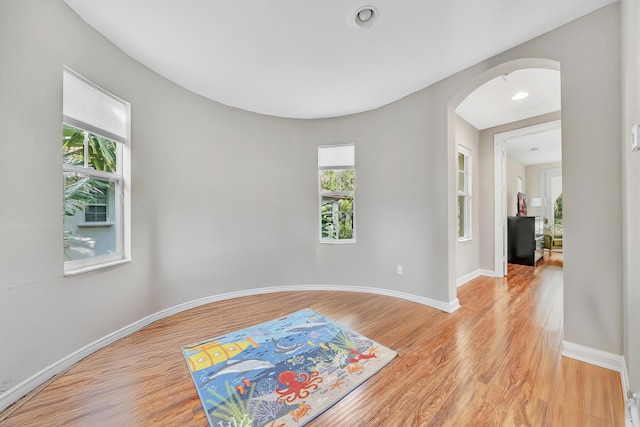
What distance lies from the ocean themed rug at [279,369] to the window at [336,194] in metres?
1.56

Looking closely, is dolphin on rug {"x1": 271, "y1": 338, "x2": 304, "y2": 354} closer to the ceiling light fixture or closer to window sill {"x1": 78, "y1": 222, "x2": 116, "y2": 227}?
window sill {"x1": 78, "y1": 222, "x2": 116, "y2": 227}

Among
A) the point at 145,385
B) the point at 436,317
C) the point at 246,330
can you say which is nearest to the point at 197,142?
the point at 246,330

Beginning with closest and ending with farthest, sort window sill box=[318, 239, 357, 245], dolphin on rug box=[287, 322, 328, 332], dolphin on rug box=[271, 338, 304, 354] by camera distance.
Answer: dolphin on rug box=[271, 338, 304, 354]
dolphin on rug box=[287, 322, 328, 332]
window sill box=[318, 239, 357, 245]

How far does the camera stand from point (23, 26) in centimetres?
156

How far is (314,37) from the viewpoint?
2010 mm

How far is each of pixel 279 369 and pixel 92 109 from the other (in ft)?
8.76

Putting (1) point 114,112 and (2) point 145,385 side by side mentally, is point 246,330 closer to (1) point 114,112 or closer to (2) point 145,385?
(2) point 145,385

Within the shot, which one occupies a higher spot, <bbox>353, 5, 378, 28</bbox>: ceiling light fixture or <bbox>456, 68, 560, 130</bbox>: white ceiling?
<bbox>456, 68, 560, 130</bbox>: white ceiling

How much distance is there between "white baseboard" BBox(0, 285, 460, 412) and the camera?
→ 154cm

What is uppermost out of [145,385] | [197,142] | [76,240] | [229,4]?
[229,4]

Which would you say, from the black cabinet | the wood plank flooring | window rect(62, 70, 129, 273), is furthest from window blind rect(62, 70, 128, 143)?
the black cabinet

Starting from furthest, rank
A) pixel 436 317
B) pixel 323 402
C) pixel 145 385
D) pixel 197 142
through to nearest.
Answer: pixel 197 142, pixel 436 317, pixel 145 385, pixel 323 402

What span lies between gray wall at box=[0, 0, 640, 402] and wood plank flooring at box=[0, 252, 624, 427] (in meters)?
0.27

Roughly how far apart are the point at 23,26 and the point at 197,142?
155 cm
